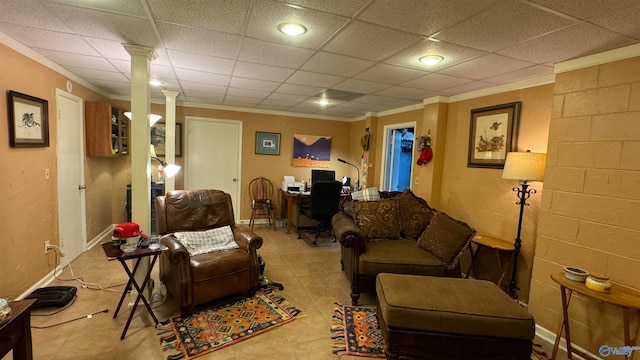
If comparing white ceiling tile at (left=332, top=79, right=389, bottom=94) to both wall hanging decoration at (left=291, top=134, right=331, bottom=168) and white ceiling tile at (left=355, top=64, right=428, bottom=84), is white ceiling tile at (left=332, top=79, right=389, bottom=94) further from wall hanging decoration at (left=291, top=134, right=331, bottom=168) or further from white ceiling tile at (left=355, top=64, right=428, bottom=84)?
wall hanging decoration at (left=291, top=134, right=331, bottom=168)

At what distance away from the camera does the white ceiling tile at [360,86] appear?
3.08m

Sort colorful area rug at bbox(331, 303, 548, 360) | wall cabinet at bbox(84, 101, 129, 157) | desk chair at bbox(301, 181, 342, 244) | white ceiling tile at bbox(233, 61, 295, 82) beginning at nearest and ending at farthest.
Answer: colorful area rug at bbox(331, 303, 548, 360)
white ceiling tile at bbox(233, 61, 295, 82)
wall cabinet at bbox(84, 101, 129, 157)
desk chair at bbox(301, 181, 342, 244)

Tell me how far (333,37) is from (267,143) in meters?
3.59

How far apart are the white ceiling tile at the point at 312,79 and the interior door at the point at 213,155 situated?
2.32m

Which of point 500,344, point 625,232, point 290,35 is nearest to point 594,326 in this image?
point 625,232

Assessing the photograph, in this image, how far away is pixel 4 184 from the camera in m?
2.20

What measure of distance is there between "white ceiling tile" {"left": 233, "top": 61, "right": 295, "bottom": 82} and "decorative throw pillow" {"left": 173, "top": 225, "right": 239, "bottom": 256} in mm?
1613

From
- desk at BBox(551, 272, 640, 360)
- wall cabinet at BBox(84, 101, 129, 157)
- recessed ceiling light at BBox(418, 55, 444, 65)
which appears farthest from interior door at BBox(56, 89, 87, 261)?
desk at BBox(551, 272, 640, 360)

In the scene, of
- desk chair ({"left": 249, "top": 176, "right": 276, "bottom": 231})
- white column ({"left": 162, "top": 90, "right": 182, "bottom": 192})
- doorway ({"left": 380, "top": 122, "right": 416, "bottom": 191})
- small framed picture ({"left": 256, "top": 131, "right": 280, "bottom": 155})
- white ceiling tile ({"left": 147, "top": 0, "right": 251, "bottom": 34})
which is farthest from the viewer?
small framed picture ({"left": 256, "top": 131, "right": 280, "bottom": 155})

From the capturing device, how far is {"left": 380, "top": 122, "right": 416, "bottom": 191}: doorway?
4.88 meters

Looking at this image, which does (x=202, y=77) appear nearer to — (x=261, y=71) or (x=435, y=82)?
(x=261, y=71)

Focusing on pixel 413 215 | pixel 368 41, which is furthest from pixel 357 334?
pixel 368 41

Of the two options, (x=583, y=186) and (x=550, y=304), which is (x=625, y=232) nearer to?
(x=583, y=186)

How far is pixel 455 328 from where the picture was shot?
1728mm
